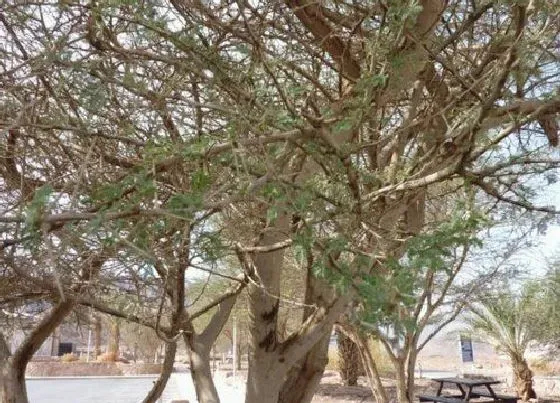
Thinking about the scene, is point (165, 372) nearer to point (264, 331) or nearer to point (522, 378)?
point (264, 331)

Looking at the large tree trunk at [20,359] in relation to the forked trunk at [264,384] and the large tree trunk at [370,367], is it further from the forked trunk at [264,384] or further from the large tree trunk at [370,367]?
the large tree trunk at [370,367]

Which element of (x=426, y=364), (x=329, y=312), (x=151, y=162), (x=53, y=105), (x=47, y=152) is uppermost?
(x=53, y=105)

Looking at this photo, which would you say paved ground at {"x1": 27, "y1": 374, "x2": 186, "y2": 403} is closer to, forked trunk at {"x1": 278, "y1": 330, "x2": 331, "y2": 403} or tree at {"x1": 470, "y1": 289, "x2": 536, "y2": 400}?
tree at {"x1": 470, "y1": 289, "x2": 536, "y2": 400}

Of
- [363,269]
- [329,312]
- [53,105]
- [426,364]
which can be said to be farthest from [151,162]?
[426,364]

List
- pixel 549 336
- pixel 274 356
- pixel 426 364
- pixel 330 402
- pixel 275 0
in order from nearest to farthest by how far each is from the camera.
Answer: pixel 275 0
pixel 274 356
pixel 330 402
pixel 549 336
pixel 426 364

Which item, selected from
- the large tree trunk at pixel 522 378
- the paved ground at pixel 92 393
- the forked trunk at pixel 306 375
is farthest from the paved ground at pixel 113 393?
the forked trunk at pixel 306 375

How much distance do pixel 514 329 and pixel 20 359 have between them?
11.1 metres

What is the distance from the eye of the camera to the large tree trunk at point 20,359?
4312 mm

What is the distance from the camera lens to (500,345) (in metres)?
13.7

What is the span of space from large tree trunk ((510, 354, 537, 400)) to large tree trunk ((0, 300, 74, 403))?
36.9 feet

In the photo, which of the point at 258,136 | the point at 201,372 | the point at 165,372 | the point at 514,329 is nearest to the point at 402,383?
the point at 165,372

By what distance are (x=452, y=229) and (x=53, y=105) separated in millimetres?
1993

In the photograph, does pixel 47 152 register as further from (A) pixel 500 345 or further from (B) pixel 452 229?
(A) pixel 500 345

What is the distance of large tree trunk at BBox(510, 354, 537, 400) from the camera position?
1327 cm
